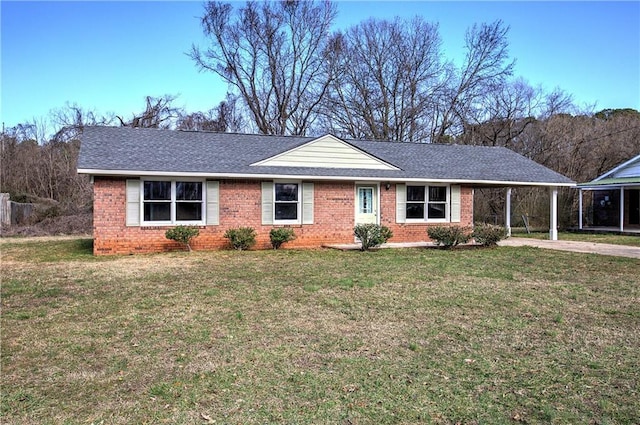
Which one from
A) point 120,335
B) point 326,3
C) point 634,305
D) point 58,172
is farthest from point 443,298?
point 326,3

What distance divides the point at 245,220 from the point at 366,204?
4286 mm

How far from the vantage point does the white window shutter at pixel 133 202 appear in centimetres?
1385

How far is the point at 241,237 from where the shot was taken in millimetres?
→ 14383

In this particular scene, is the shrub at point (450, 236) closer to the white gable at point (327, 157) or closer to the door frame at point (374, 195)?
the door frame at point (374, 195)

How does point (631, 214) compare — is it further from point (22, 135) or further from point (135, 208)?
point (22, 135)

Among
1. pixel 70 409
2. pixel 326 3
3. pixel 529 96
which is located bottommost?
pixel 70 409

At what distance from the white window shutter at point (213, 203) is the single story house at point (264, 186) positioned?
0.03 m

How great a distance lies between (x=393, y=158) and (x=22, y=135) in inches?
1017

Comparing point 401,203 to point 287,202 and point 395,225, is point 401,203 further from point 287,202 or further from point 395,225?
point 287,202

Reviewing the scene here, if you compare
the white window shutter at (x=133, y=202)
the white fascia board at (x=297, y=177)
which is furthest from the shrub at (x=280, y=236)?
the white window shutter at (x=133, y=202)

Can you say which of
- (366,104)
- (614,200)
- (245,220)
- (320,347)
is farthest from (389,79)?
(320,347)

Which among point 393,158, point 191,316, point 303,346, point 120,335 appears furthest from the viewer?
point 393,158

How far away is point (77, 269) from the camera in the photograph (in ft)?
35.3

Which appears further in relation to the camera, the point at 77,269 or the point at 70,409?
the point at 77,269
